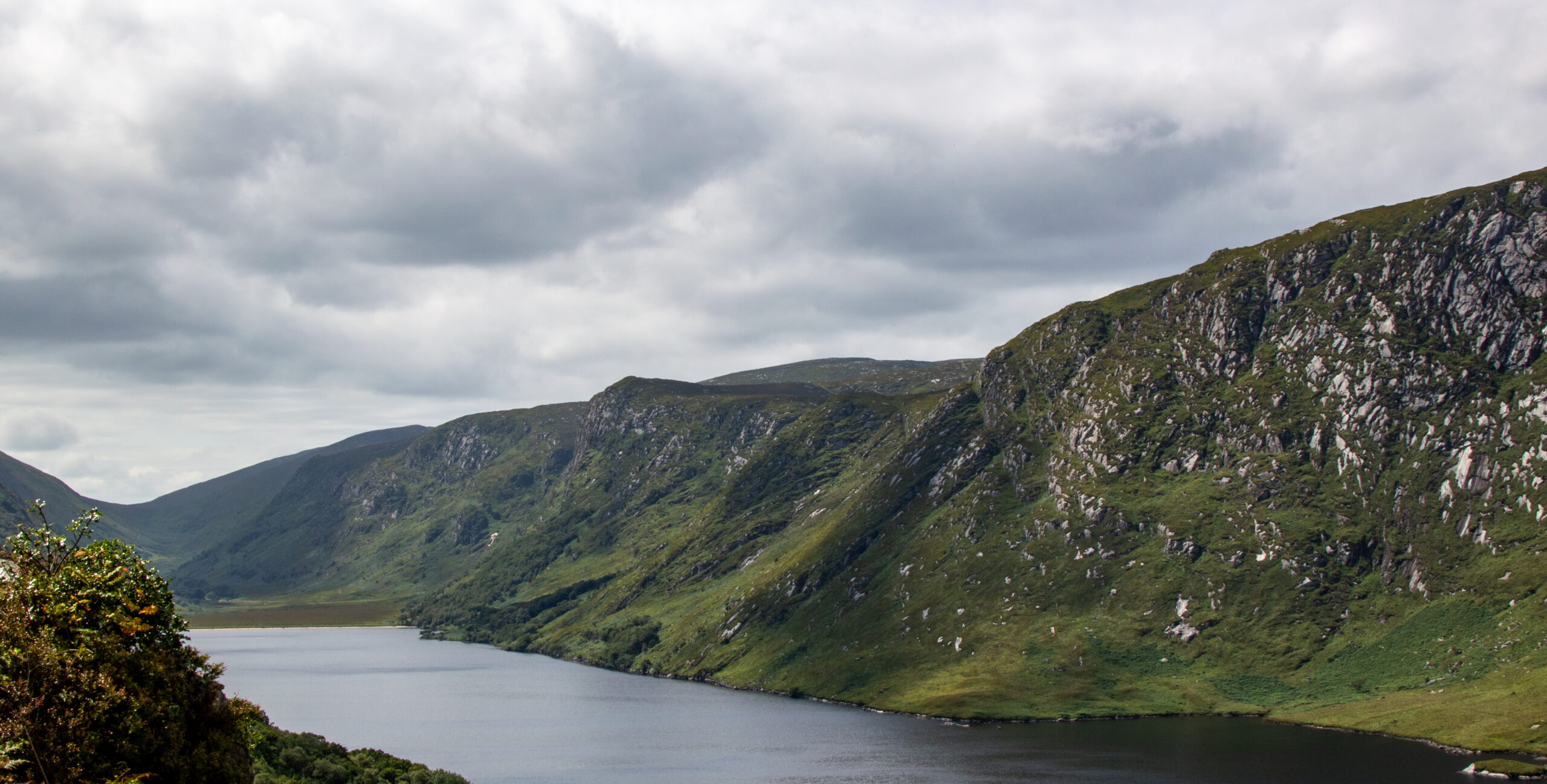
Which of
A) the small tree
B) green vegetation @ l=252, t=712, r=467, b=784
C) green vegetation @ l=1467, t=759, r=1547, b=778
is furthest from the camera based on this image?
green vegetation @ l=1467, t=759, r=1547, b=778

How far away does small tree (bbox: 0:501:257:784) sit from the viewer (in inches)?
1628

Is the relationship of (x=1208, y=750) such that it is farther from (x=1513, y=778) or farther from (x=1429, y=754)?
(x=1513, y=778)

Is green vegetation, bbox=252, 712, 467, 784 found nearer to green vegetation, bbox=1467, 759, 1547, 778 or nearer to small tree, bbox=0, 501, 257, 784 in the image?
Answer: small tree, bbox=0, 501, 257, 784

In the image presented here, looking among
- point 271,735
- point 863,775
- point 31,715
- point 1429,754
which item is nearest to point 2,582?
point 31,715

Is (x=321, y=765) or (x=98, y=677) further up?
(x=98, y=677)

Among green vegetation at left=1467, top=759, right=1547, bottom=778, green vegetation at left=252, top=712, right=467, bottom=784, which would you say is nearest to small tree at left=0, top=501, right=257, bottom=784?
green vegetation at left=252, top=712, right=467, bottom=784

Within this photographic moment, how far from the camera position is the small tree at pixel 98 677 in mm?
41344

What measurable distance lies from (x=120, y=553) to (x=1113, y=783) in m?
158

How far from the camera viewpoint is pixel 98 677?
141ft

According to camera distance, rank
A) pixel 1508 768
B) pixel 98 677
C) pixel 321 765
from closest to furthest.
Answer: pixel 98 677, pixel 321 765, pixel 1508 768

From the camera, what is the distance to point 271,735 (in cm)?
12912

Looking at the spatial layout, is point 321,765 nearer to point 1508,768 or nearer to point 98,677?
point 98,677

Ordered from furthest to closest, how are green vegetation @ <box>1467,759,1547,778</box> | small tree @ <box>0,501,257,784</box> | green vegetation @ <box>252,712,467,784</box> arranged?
green vegetation @ <box>1467,759,1547,778</box> < green vegetation @ <box>252,712,467,784</box> < small tree @ <box>0,501,257,784</box>

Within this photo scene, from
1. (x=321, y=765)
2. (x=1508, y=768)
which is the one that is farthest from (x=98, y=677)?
(x=1508, y=768)
